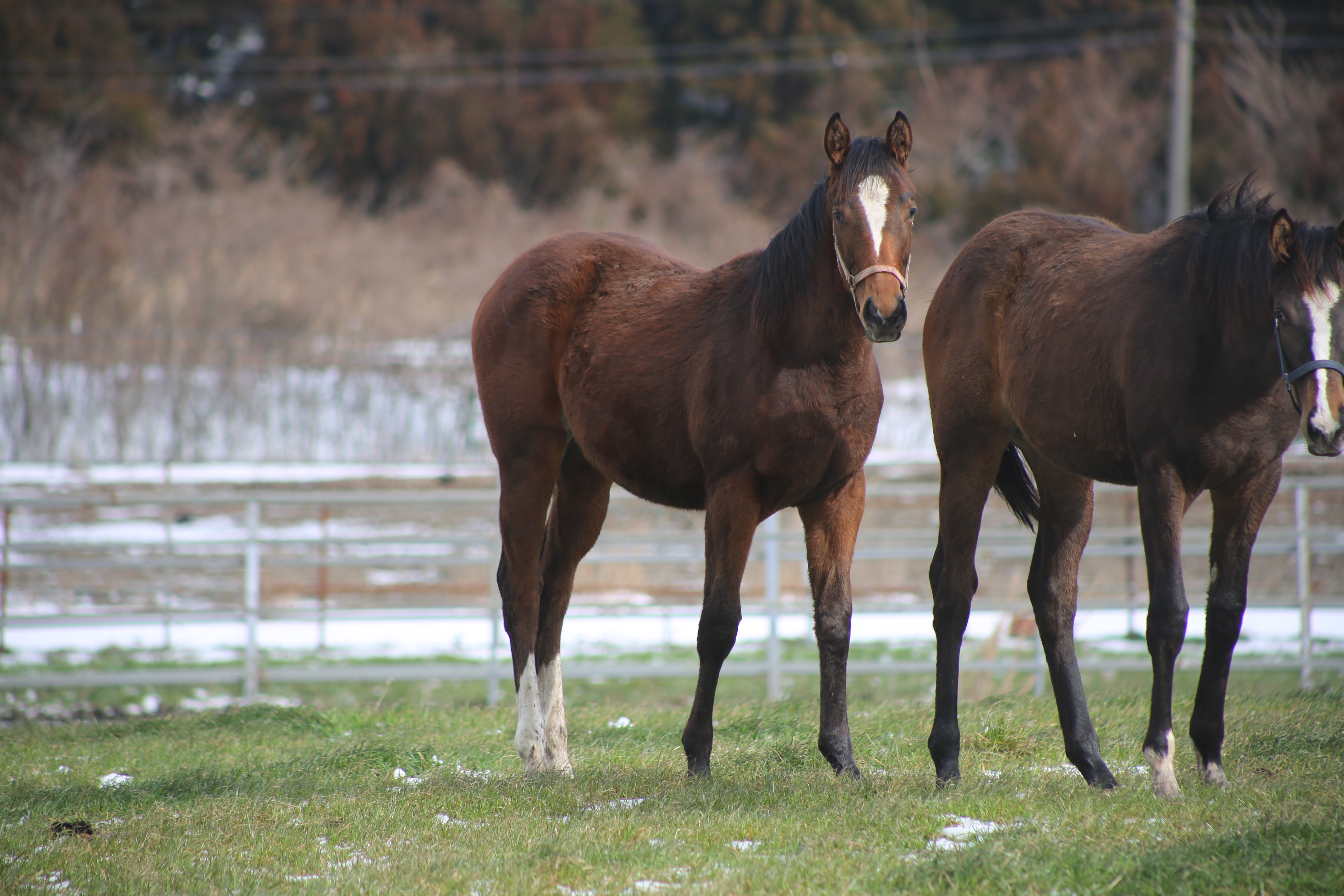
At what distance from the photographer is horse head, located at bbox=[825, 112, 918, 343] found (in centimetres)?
382

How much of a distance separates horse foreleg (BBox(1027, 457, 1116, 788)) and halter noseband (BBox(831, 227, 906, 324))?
99 cm

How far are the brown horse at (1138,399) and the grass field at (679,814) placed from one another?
15.4 inches

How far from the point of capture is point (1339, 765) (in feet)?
13.6

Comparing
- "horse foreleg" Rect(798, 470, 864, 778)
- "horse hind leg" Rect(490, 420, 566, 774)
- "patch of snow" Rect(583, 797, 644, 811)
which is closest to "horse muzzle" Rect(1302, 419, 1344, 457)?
"horse foreleg" Rect(798, 470, 864, 778)

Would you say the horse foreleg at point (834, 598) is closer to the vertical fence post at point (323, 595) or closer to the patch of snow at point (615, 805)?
the patch of snow at point (615, 805)

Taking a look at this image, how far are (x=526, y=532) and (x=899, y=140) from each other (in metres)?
2.18

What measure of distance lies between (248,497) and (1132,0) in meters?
29.2

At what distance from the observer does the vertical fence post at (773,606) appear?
27.8 ft

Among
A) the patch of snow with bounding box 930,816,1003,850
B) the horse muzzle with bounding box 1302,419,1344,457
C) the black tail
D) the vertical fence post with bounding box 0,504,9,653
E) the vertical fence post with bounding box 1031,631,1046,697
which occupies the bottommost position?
the vertical fence post with bounding box 1031,631,1046,697

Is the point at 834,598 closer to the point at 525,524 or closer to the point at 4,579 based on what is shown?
the point at 525,524

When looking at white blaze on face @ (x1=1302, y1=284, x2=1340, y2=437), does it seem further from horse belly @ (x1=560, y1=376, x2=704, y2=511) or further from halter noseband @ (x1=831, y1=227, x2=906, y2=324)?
horse belly @ (x1=560, y1=376, x2=704, y2=511)

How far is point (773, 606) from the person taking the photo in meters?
8.41

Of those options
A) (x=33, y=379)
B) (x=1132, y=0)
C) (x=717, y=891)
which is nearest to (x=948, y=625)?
(x=717, y=891)

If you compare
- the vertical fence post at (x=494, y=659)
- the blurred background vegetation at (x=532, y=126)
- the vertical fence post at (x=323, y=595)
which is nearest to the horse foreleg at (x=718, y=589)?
the vertical fence post at (x=494, y=659)
